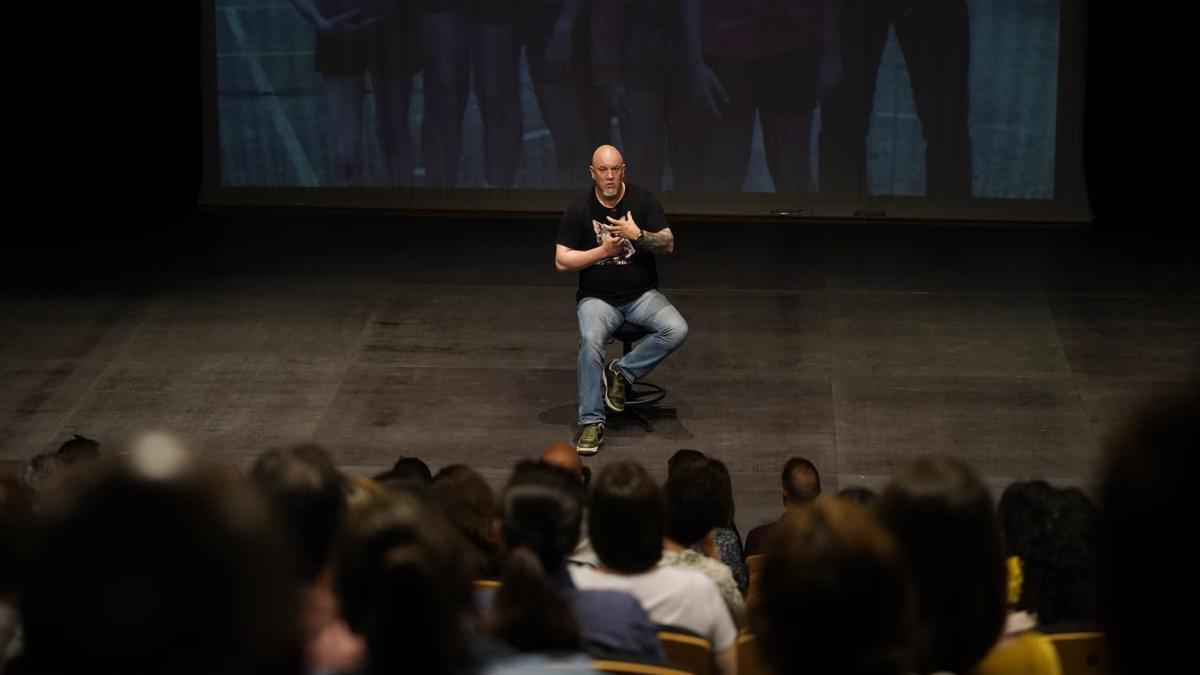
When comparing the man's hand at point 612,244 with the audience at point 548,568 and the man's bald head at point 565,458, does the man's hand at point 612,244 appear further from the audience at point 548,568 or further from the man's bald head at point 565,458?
the audience at point 548,568

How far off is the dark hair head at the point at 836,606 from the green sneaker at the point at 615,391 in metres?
4.34

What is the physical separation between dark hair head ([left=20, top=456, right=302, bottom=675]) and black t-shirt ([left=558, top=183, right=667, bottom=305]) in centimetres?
500

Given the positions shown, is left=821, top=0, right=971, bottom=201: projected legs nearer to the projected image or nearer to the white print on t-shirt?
the projected image

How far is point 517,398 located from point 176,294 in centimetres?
229

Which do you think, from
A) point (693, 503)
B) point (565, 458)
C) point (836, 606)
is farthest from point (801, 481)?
point (836, 606)

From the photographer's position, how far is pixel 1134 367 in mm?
6422

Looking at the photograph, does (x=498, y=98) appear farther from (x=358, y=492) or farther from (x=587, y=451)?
(x=358, y=492)

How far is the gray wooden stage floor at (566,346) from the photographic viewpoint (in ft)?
19.0

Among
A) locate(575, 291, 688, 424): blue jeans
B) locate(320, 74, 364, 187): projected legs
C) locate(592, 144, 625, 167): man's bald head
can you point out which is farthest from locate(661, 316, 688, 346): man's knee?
locate(320, 74, 364, 187): projected legs

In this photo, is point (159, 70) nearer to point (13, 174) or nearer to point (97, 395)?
point (13, 174)

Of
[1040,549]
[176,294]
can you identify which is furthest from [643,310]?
[1040,549]

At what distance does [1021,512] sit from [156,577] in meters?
2.07

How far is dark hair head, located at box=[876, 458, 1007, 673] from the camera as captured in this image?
1.91 metres

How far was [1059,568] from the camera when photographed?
2.50 metres
